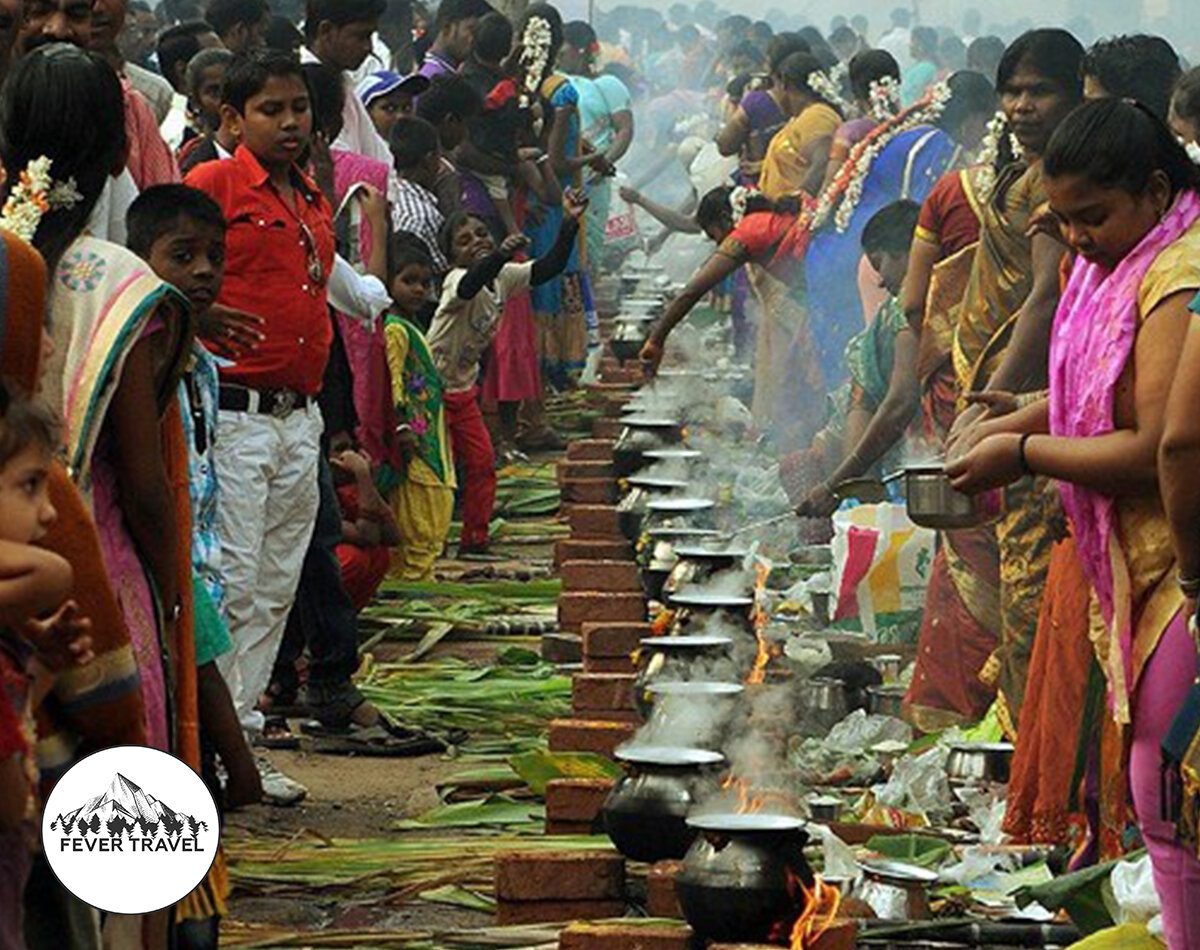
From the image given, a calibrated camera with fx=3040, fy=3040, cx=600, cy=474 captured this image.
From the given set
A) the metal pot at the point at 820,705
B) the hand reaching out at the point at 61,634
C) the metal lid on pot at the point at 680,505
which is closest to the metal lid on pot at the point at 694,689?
the metal pot at the point at 820,705

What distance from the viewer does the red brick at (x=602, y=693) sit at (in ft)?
26.8

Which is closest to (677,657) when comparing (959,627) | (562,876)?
(562,876)

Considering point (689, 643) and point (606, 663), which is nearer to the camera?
point (689, 643)

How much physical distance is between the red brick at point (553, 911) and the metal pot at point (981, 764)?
1.55 metres

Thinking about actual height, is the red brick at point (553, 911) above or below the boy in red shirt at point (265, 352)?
below

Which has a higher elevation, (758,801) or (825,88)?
(825,88)

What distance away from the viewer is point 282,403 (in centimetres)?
767

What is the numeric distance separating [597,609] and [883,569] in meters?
0.92

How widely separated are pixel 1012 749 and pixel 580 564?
290 centimetres

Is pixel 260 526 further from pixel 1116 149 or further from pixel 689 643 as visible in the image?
pixel 1116 149

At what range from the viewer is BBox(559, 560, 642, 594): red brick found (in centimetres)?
988

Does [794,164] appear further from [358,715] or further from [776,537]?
[358,715]

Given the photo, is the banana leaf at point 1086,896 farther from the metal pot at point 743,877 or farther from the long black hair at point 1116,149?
the long black hair at point 1116,149

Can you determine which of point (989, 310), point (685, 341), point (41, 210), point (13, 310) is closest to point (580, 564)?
point (989, 310)
